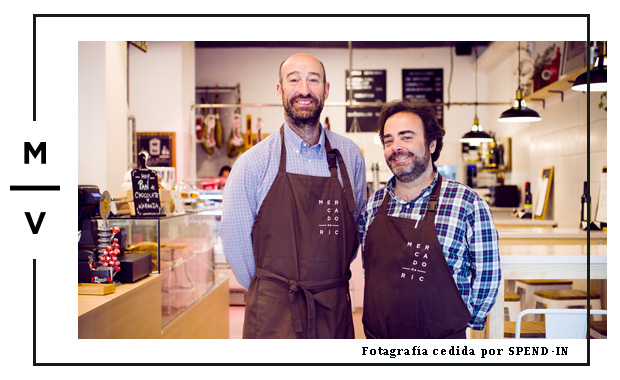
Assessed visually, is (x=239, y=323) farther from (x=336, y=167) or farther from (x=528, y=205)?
(x=528, y=205)

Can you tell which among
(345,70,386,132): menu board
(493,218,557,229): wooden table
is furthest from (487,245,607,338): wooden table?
(345,70,386,132): menu board

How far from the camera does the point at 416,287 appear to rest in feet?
5.83

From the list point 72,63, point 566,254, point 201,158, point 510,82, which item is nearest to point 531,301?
point 566,254

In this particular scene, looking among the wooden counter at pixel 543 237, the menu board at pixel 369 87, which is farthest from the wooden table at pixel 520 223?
the menu board at pixel 369 87

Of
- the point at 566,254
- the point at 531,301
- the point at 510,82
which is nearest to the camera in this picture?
the point at 566,254

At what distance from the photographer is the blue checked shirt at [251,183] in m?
2.03

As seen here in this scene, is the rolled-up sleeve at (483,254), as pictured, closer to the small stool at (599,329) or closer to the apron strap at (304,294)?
the apron strap at (304,294)

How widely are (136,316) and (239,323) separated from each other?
248 centimetres

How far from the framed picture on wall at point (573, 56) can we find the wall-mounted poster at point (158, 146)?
4.75 metres

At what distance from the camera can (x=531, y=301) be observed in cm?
383

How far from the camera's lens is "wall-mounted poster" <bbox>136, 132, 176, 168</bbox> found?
665 centimetres
